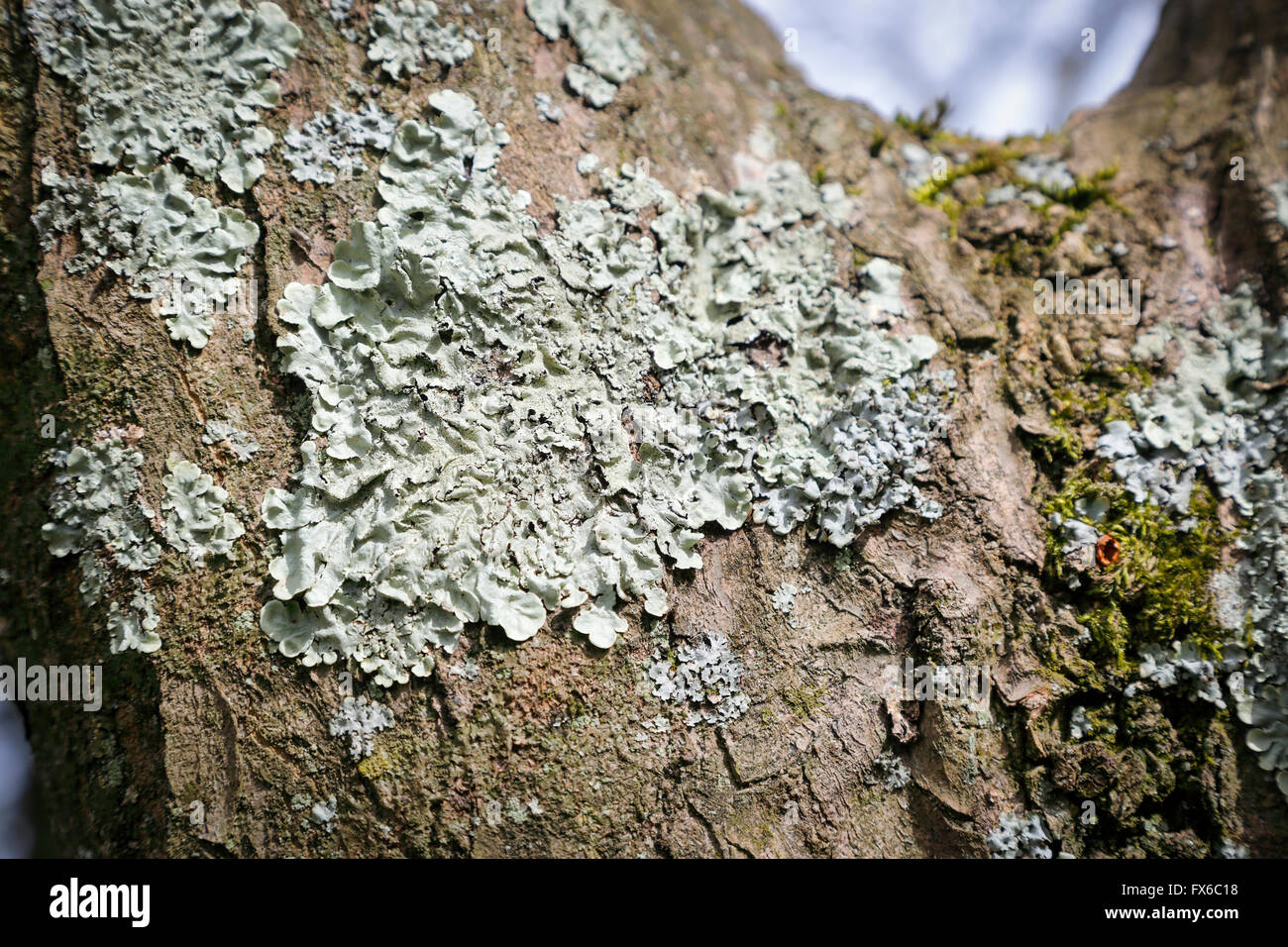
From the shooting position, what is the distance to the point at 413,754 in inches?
68.7

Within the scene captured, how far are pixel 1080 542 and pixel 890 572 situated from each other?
58cm

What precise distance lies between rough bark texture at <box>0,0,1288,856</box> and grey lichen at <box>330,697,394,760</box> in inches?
1.1

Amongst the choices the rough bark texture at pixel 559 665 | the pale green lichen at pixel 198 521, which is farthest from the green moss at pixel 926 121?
the pale green lichen at pixel 198 521

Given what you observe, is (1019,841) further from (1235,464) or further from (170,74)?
(170,74)

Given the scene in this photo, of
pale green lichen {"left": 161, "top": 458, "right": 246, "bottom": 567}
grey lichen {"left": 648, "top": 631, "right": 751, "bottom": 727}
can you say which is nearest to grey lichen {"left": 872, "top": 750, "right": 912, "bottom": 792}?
grey lichen {"left": 648, "top": 631, "right": 751, "bottom": 727}

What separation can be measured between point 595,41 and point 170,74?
1.33 metres

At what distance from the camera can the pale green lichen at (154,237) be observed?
1890mm

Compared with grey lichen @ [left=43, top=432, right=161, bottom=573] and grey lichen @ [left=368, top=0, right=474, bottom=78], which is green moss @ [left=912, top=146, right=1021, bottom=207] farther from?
grey lichen @ [left=43, top=432, right=161, bottom=573]

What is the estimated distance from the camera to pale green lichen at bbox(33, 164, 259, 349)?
1890 mm

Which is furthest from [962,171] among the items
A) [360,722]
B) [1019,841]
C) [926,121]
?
[360,722]

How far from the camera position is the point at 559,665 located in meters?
1.83

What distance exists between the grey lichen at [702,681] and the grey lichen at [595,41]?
72.7 inches

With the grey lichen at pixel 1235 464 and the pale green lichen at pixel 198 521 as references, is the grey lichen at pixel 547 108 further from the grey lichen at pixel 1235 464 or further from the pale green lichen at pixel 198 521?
the grey lichen at pixel 1235 464

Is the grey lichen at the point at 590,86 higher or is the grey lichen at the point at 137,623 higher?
the grey lichen at the point at 590,86
